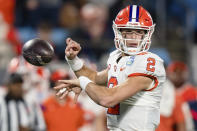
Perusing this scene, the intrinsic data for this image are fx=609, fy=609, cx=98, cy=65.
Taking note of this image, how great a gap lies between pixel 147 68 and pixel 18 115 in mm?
3213

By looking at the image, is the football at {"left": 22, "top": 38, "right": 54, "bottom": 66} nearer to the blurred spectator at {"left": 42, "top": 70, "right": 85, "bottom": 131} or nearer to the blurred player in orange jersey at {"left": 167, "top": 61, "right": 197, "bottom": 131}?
the blurred spectator at {"left": 42, "top": 70, "right": 85, "bottom": 131}

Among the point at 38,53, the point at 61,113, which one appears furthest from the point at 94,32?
the point at 38,53

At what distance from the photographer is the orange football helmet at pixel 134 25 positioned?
4.61m

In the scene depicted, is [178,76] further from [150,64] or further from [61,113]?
[150,64]

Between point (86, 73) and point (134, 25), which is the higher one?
point (134, 25)

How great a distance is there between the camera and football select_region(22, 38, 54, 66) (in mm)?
4855

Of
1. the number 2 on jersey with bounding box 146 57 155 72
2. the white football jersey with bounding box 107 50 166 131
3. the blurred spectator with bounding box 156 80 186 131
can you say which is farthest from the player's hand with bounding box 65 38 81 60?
the blurred spectator with bounding box 156 80 186 131

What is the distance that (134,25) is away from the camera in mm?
4609

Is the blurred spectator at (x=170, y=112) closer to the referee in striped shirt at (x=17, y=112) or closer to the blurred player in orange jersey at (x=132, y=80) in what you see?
the referee in striped shirt at (x=17, y=112)

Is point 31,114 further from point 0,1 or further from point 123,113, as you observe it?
point 0,1

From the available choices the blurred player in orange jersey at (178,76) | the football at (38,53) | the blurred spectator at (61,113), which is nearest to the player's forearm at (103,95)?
the football at (38,53)

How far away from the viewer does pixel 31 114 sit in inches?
292

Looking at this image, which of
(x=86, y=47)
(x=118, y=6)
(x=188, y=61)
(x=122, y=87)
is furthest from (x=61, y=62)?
(x=122, y=87)

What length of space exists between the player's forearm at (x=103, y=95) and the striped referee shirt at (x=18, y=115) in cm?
311
